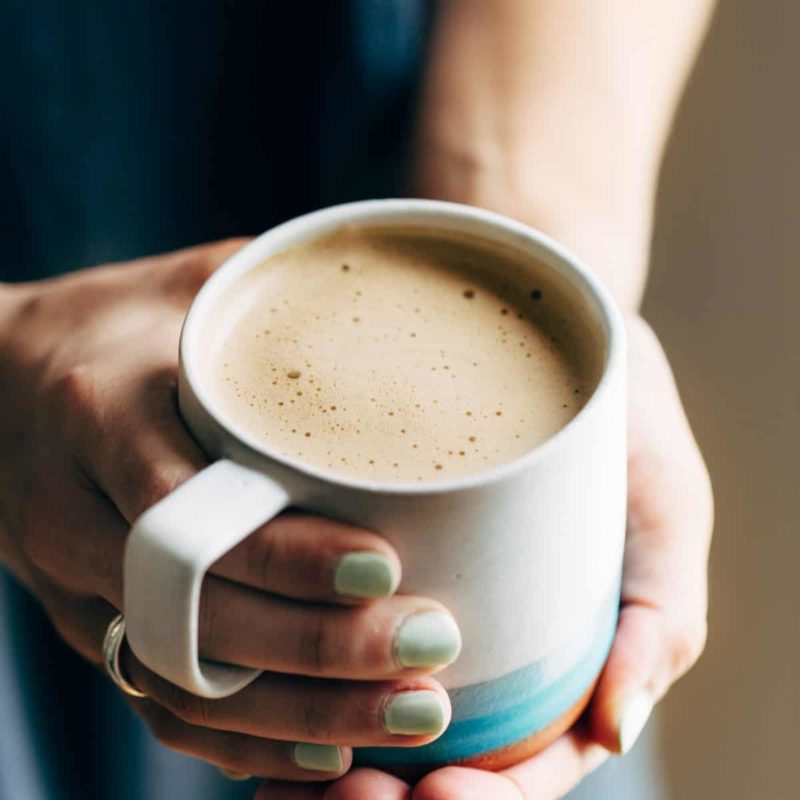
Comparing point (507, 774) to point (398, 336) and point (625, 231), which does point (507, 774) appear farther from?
point (625, 231)

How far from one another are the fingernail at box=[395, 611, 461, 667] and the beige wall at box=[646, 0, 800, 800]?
29.7 inches

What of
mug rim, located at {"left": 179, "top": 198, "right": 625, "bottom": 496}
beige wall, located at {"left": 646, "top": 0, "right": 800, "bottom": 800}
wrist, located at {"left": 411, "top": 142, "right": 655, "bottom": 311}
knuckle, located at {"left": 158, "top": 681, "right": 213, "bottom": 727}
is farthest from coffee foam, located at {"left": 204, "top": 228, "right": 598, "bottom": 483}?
beige wall, located at {"left": 646, "top": 0, "right": 800, "bottom": 800}

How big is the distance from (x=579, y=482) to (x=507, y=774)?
16cm

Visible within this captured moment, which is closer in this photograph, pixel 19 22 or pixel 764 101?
pixel 19 22

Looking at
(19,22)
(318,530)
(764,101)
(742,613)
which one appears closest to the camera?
(318,530)

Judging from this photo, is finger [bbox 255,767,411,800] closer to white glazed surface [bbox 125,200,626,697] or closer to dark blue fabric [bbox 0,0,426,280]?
white glazed surface [bbox 125,200,626,697]

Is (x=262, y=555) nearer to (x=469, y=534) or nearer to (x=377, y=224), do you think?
(x=469, y=534)

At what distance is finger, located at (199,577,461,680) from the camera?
0.42 metres

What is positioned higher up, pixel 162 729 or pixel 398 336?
pixel 398 336

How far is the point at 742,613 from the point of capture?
119cm

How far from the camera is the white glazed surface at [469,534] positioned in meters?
0.39

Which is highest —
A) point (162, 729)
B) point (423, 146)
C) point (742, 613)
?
point (423, 146)

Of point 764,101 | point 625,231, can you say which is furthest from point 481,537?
point 764,101

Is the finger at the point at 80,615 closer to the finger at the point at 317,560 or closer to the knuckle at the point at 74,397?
the knuckle at the point at 74,397
